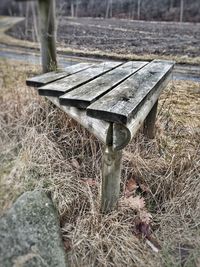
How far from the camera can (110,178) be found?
162cm

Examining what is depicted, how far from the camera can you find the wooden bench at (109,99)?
1.38 meters

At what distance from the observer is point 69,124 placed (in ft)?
7.72

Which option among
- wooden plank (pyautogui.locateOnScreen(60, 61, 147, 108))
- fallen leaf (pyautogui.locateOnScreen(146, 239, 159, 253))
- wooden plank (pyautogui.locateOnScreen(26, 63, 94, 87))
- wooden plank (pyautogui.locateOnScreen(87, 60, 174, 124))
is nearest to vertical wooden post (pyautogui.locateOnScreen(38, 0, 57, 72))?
wooden plank (pyautogui.locateOnScreen(26, 63, 94, 87))

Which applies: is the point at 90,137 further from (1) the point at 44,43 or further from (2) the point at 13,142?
(1) the point at 44,43

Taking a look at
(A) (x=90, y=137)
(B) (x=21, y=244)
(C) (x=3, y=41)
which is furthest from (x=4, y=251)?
(C) (x=3, y=41)

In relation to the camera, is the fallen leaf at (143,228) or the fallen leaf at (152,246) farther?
the fallen leaf at (143,228)

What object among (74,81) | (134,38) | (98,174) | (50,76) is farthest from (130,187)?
(134,38)

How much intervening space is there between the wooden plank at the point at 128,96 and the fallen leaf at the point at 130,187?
0.75 metres

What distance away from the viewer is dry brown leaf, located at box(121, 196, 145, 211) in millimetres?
1859

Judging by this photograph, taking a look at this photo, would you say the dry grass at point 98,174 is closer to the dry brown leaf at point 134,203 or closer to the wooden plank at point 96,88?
the dry brown leaf at point 134,203

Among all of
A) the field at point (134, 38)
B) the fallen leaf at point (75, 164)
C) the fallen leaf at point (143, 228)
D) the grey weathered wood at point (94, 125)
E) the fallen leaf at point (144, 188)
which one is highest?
the field at point (134, 38)

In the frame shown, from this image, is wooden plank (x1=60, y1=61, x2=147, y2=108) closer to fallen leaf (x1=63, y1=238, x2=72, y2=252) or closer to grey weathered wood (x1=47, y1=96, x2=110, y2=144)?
grey weathered wood (x1=47, y1=96, x2=110, y2=144)

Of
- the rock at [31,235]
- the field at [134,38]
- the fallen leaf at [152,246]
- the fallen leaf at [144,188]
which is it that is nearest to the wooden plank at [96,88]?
the field at [134,38]

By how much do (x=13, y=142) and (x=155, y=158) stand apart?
1.27m
